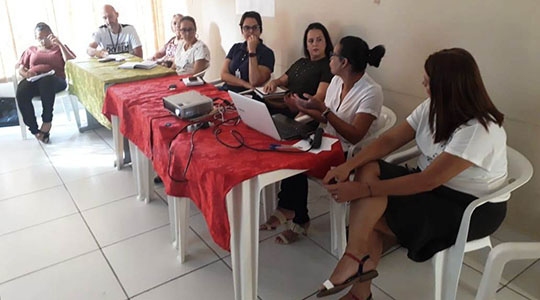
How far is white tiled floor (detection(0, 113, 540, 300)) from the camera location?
1.88 m

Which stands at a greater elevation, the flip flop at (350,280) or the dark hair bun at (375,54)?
the dark hair bun at (375,54)

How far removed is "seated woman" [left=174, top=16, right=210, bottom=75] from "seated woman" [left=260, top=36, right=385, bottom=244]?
4.81 feet

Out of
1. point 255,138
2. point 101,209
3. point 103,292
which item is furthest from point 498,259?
point 101,209

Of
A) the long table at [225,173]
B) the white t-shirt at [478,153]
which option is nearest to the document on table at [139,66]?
the long table at [225,173]

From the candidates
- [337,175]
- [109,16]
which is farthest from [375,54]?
[109,16]

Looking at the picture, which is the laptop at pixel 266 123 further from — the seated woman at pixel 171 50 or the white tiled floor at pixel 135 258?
the seated woman at pixel 171 50

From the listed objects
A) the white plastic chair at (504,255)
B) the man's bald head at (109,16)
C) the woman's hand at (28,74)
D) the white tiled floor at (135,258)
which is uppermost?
the man's bald head at (109,16)

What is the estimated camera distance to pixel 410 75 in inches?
93.4

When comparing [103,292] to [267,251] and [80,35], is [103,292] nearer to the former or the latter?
[267,251]

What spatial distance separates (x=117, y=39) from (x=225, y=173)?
10.3 feet

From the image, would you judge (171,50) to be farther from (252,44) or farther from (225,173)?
(225,173)

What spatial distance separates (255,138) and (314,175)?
11.9 inches

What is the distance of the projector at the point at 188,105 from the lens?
1.98m

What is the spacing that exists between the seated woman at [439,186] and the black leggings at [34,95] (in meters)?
3.07
